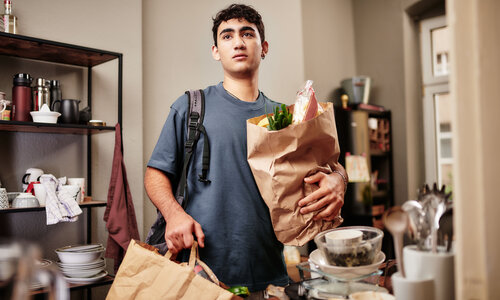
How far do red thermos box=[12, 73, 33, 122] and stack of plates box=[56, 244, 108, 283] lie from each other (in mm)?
712

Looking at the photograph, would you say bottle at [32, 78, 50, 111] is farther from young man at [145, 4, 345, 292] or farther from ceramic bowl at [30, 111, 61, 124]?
young man at [145, 4, 345, 292]

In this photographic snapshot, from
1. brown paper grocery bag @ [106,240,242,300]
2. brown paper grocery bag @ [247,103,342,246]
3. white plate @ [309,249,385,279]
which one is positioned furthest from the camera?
brown paper grocery bag @ [247,103,342,246]

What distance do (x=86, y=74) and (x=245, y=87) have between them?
4.62ft

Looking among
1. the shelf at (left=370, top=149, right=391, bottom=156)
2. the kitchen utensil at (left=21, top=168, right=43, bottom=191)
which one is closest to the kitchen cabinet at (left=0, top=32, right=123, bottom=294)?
the kitchen utensil at (left=21, top=168, right=43, bottom=191)

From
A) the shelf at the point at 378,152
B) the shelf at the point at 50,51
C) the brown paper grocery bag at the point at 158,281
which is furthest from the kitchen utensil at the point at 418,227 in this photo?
the shelf at the point at 378,152

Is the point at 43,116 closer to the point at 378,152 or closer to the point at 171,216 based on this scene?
the point at 171,216

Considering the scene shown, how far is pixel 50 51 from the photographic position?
7.46 feet

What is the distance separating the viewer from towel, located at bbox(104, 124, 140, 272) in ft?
7.38

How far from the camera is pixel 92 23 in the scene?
2.62m

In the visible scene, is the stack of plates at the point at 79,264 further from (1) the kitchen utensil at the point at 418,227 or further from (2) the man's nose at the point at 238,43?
(1) the kitchen utensil at the point at 418,227

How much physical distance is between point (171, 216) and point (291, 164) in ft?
1.43

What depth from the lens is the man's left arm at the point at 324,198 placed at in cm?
117

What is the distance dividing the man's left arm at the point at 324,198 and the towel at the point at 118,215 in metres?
1.38

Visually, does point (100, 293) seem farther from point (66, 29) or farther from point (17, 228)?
point (66, 29)
